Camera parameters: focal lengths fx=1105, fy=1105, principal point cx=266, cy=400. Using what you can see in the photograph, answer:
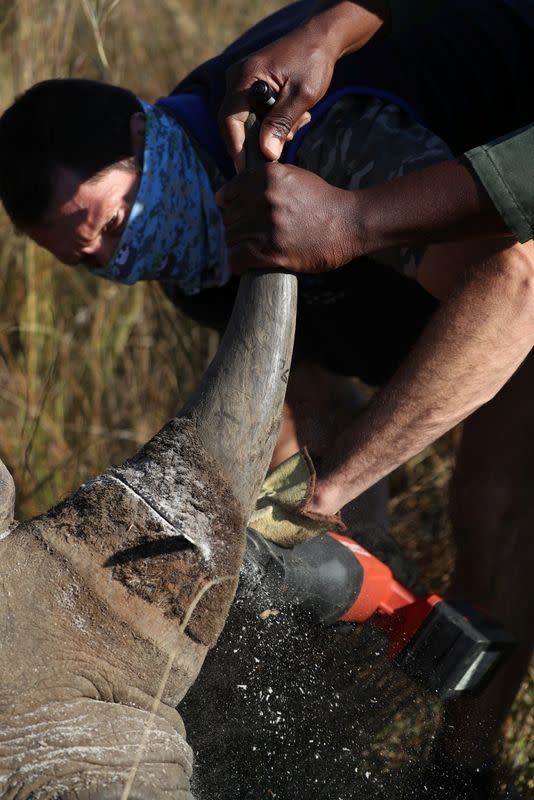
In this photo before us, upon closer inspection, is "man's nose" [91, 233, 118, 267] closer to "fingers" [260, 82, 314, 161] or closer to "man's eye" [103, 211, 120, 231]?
"man's eye" [103, 211, 120, 231]

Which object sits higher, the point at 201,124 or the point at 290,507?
the point at 201,124

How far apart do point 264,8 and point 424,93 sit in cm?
283

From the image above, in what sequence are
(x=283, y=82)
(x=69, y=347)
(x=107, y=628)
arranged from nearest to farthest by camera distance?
(x=107, y=628) → (x=283, y=82) → (x=69, y=347)

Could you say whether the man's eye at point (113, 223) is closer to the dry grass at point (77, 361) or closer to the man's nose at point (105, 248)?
→ the man's nose at point (105, 248)

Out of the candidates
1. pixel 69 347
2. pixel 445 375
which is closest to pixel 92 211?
pixel 445 375

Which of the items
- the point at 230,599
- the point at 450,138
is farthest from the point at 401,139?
the point at 230,599

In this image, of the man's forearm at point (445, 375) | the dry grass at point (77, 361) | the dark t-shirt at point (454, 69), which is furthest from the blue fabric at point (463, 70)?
the dry grass at point (77, 361)

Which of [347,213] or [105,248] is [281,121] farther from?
[105,248]

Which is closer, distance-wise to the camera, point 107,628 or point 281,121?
point 107,628

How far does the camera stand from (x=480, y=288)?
70.6 inches

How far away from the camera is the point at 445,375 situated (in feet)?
6.04

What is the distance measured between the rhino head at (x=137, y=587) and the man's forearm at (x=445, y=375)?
0.40 metres

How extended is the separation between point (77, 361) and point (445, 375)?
1905 millimetres

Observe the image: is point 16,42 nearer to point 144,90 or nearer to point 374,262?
point 144,90
